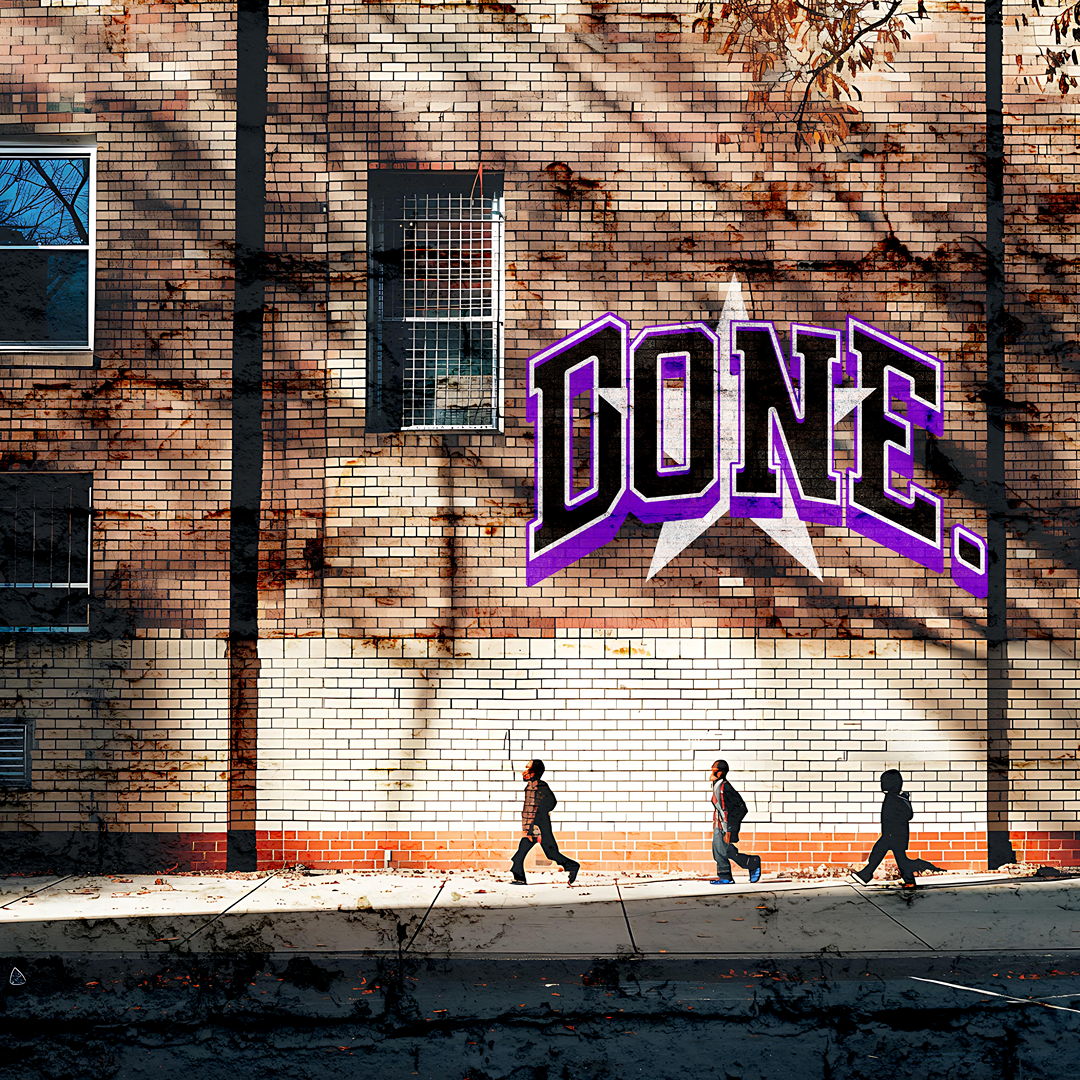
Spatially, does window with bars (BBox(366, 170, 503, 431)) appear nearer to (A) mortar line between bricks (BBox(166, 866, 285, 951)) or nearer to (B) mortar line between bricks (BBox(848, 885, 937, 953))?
(A) mortar line between bricks (BBox(166, 866, 285, 951))

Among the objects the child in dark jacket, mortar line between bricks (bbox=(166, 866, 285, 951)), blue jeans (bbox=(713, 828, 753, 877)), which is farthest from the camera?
the child in dark jacket

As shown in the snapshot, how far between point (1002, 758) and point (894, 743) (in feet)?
3.02

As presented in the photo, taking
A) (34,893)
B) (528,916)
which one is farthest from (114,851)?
(528,916)

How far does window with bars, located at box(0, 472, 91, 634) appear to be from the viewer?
26.8 ft

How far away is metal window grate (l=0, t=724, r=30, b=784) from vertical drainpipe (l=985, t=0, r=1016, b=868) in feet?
26.5

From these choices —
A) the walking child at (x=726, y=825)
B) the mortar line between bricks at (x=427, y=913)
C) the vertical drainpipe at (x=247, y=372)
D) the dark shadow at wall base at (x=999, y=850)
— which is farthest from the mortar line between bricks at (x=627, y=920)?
the vertical drainpipe at (x=247, y=372)

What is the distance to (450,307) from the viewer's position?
27.3 ft

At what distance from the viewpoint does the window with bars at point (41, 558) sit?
26.8 ft

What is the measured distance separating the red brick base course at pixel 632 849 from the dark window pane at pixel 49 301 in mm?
4743

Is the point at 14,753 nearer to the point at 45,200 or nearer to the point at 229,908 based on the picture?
the point at 229,908

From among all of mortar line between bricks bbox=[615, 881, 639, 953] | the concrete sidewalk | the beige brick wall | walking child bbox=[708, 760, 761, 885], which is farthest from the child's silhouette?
the beige brick wall

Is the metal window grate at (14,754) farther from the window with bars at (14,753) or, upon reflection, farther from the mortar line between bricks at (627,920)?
the mortar line between bricks at (627,920)

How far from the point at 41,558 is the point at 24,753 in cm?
166

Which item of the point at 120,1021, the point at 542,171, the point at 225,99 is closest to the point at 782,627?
the point at 542,171
